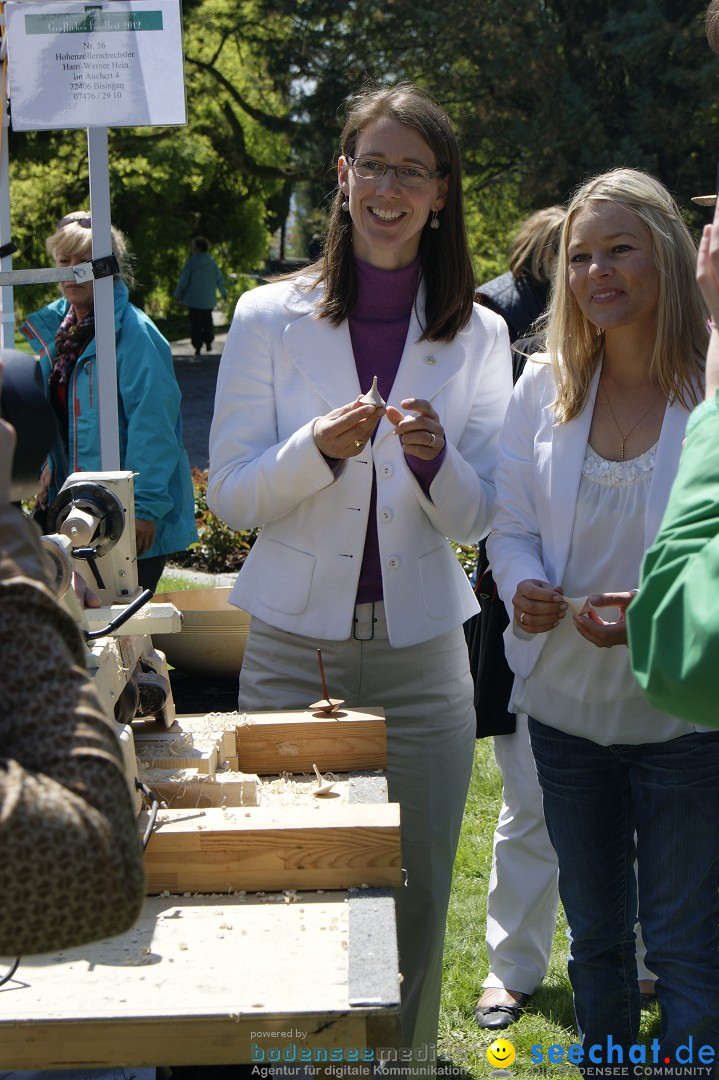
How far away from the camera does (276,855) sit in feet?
5.69

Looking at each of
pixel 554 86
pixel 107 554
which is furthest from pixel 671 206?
pixel 554 86

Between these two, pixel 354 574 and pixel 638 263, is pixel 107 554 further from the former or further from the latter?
pixel 638 263

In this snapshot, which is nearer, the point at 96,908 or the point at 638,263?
the point at 96,908

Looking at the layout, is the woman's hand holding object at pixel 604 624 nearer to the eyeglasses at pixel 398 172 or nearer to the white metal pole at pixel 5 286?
the eyeglasses at pixel 398 172

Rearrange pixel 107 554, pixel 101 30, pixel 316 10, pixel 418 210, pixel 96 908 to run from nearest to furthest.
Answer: pixel 96 908 < pixel 107 554 < pixel 418 210 < pixel 101 30 < pixel 316 10

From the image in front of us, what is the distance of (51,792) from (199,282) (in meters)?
17.1

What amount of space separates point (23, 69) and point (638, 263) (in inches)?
71.3

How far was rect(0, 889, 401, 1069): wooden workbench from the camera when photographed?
1444 millimetres

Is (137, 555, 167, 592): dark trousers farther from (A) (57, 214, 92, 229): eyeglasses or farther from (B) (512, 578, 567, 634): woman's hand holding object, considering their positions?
(B) (512, 578, 567, 634): woman's hand holding object

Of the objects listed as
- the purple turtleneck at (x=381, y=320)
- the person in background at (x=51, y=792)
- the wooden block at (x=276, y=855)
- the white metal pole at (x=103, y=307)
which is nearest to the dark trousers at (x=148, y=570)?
the white metal pole at (x=103, y=307)

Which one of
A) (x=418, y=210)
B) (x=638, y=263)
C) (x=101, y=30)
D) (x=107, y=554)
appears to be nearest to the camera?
(x=107, y=554)

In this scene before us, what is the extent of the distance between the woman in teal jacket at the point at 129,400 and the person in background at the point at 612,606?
1820 mm

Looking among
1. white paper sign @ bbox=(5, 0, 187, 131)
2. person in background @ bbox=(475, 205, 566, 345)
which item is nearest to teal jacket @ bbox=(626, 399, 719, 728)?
white paper sign @ bbox=(5, 0, 187, 131)

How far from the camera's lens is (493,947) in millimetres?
3154
